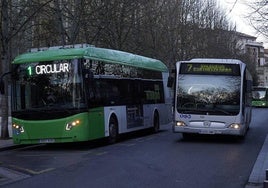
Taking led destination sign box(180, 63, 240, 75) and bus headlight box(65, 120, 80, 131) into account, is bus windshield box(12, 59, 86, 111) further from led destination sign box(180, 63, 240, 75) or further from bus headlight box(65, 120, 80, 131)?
led destination sign box(180, 63, 240, 75)

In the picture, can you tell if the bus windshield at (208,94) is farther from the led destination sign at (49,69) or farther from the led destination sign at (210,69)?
the led destination sign at (49,69)

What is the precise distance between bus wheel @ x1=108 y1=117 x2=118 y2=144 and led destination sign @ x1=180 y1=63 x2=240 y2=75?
2.87m

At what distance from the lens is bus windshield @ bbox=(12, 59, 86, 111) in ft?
51.4

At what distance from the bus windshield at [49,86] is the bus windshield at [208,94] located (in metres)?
4.06

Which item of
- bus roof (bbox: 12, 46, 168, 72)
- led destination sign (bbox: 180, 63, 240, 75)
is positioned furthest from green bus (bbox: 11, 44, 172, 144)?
led destination sign (bbox: 180, 63, 240, 75)

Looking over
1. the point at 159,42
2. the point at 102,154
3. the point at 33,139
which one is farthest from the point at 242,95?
the point at 159,42

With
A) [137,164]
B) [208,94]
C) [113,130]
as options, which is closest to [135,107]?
[113,130]

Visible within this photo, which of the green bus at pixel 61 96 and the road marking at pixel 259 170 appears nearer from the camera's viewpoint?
the road marking at pixel 259 170

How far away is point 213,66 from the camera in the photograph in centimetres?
1814

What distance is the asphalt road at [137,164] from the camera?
10.2 metres

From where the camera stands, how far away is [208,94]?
1788 centimetres

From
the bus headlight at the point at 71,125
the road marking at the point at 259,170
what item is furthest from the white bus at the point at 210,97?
the bus headlight at the point at 71,125

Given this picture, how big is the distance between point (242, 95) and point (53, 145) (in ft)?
21.5

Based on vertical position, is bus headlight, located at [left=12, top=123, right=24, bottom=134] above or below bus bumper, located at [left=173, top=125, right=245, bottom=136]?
above
